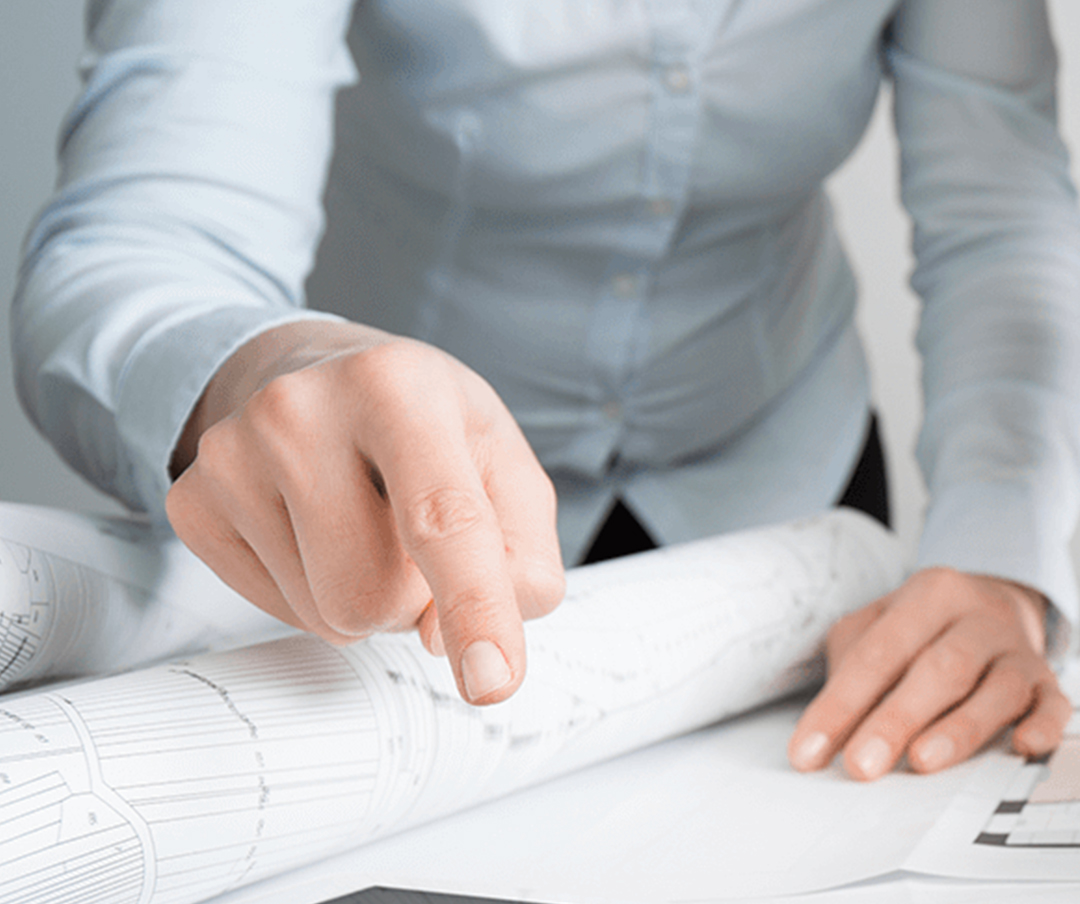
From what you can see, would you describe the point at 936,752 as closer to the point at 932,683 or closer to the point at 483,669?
the point at 932,683

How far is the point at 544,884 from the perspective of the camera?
0.38 metres

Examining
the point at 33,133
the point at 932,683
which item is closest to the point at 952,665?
the point at 932,683

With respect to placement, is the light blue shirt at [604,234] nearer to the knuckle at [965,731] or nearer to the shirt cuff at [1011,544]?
the shirt cuff at [1011,544]

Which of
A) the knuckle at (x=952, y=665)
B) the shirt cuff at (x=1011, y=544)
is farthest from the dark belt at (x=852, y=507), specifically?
the knuckle at (x=952, y=665)

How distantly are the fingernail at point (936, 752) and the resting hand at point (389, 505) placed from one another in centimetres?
23

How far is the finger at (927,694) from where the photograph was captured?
0.49m

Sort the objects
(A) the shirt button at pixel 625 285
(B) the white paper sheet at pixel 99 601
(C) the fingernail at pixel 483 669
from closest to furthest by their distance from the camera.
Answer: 1. (C) the fingernail at pixel 483 669
2. (B) the white paper sheet at pixel 99 601
3. (A) the shirt button at pixel 625 285

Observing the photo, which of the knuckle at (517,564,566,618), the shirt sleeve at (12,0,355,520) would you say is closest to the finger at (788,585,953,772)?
the knuckle at (517,564,566,618)

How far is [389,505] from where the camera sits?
36 cm

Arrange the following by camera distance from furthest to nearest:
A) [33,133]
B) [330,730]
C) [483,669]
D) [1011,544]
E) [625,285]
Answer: [33,133]
[625,285]
[1011,544]
[330,730]
[483,669]

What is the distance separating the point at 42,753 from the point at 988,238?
769 mm

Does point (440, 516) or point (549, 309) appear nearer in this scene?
point (440, 516)

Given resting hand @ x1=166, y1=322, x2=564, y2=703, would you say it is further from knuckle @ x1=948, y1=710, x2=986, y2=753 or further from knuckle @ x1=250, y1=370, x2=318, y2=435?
knuckle @ x1=948, y1=710, x2=986, y2=753

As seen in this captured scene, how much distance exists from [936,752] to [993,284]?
44 cm
